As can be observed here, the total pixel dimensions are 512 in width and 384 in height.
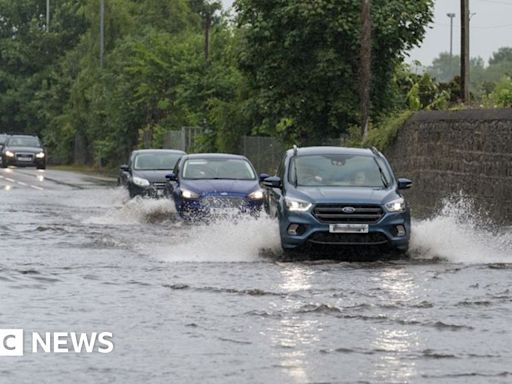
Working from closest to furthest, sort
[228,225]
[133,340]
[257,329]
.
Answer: [133,340]
[257,329]
[228,225]

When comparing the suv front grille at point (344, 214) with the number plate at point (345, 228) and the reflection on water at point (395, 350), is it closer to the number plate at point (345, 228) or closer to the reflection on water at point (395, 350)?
the number plate at point (345, 228)

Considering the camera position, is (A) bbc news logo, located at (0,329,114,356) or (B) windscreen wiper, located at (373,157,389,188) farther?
(B) windscreen wiper, located at (373,157,389,188)

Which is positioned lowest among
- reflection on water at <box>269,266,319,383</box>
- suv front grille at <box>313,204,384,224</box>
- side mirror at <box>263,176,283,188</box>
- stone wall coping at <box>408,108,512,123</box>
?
reflection on water at <box>269,266,319,383</box>

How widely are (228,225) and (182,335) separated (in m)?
10.5

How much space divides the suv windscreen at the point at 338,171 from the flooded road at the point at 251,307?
0.83 meters

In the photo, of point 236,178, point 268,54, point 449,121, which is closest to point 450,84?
point 268,54

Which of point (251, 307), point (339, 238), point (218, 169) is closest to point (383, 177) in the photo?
point (339, 238)

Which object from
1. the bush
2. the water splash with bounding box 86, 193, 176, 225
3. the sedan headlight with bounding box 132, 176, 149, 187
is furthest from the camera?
the bush

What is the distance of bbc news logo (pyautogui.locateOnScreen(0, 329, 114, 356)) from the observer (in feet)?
35.8

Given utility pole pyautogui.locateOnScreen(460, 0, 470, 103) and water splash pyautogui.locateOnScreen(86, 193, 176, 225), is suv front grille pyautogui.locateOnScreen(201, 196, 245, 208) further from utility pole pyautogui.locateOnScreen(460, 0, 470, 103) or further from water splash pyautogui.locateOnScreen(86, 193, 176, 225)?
utility pole pyautogui.locateOnScreen(460, 0, 470, 103)

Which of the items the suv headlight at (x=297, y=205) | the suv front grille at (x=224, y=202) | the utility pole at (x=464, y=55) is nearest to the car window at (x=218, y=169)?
the suv front grille at (x=224, y=202)

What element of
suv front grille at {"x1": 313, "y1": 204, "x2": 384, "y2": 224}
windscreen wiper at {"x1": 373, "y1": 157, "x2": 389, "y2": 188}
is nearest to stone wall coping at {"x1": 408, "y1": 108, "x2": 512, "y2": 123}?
windscreen wiper at {"x1": 373, "y1": 157, "x2": 389, "y2": 188}

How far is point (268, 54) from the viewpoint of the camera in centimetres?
4322

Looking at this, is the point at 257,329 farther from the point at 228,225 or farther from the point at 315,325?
the point at 228,225
